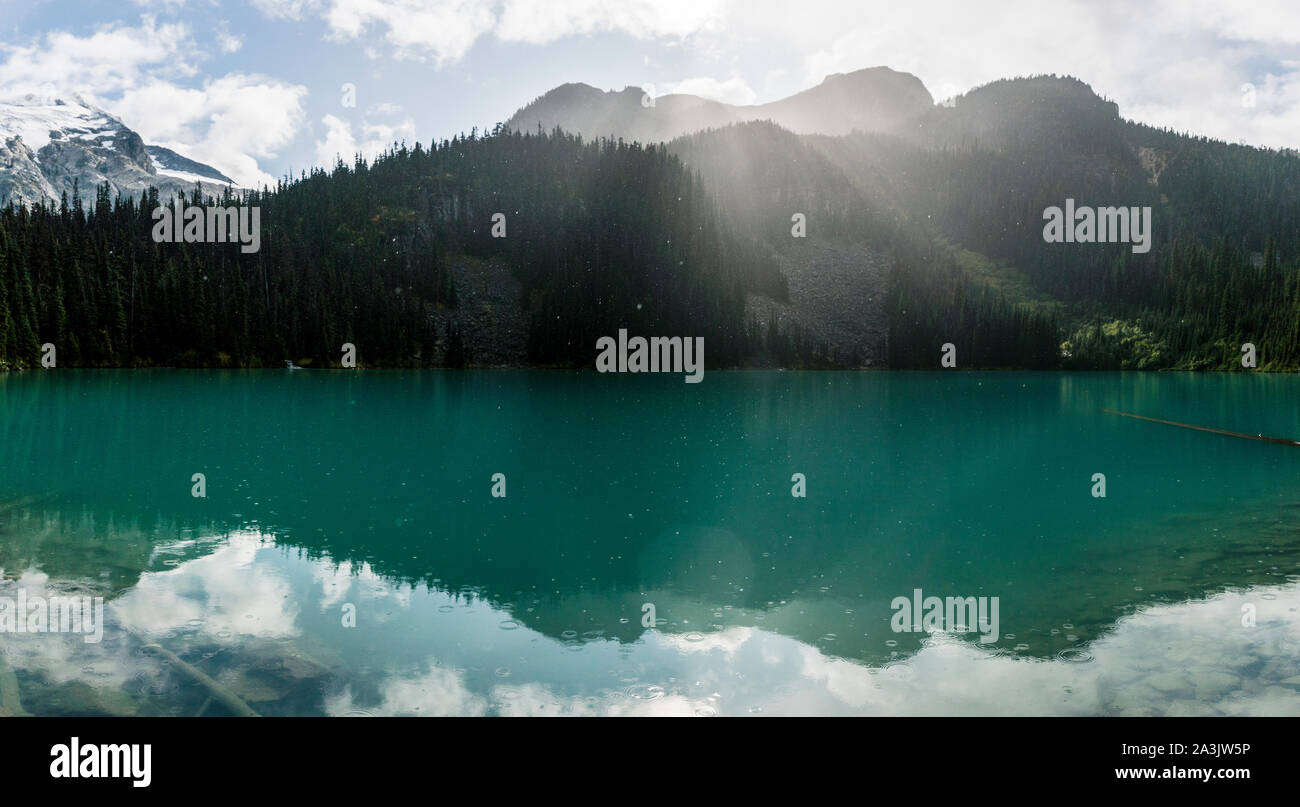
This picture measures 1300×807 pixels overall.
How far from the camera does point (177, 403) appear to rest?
63.8m

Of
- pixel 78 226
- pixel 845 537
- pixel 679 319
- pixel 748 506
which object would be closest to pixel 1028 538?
pixel 845 537

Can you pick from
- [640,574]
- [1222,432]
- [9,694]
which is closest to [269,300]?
[1222,432]

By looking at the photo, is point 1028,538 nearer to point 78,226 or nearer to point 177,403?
point 177,403

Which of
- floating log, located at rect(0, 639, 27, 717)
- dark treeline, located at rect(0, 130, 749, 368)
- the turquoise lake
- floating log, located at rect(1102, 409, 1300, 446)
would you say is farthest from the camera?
dark treeline, located at rect(0, 130, 749, 368)

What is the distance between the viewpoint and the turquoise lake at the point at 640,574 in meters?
11.8

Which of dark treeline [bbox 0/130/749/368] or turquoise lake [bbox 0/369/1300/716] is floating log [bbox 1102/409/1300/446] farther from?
dark treeline [bbox 0/130/749/368]

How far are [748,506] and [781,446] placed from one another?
54.8 feet

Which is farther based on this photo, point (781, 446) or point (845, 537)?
point (781, 446)

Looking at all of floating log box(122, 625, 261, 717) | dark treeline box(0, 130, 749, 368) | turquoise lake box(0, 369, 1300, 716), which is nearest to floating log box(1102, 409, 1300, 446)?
turquoise lake box(0, 369, 1300, 716)

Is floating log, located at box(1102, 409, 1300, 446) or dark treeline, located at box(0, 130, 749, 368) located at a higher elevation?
dark treeline, located at box(0, 130, 749, 368)

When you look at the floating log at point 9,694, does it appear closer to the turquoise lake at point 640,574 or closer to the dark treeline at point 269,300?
the turquoise lake at point 640,574

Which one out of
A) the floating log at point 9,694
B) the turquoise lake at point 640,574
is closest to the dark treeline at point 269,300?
the turquoise lake at point 640,574

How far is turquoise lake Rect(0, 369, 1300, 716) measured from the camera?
11766 millimetres

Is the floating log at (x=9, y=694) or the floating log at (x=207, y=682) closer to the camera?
the floating log at (x=9, y=694)
